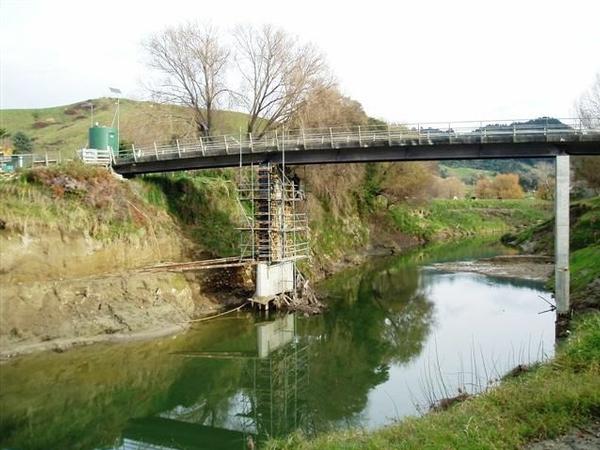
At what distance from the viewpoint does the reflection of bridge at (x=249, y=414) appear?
16422 mm

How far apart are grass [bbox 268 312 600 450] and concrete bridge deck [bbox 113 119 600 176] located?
1733cm

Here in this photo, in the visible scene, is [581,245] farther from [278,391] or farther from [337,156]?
[278,391]

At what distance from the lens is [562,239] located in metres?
27.0

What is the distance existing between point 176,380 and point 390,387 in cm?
832

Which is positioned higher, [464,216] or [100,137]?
[100,137]

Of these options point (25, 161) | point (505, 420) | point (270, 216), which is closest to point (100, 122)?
point (25, 161)

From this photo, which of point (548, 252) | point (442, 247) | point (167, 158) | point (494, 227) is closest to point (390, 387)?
point (167, 158)

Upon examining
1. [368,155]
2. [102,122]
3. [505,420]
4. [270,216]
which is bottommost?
[505,420]

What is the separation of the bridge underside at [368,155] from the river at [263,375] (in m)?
8.84

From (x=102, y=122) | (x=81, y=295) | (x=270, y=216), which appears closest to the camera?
(x=81, y=295)

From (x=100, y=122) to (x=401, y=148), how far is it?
59.3m

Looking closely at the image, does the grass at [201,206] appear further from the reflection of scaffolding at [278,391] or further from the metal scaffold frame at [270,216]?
the reflection of scaffolding at [278,391]

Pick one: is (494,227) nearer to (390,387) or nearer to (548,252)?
(548,252)

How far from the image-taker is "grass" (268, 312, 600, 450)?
33.2 ft
